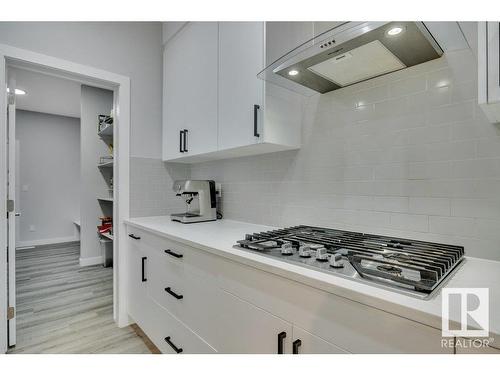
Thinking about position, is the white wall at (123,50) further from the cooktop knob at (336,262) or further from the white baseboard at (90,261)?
the white baseboard at (90,261)

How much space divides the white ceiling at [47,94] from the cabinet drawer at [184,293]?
3.10 meters

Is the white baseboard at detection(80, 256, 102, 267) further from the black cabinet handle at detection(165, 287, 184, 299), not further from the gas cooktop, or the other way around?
the gas cooktop

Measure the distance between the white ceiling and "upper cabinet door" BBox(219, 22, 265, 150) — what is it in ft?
9.35

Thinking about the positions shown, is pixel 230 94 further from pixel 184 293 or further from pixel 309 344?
pixel 309 344

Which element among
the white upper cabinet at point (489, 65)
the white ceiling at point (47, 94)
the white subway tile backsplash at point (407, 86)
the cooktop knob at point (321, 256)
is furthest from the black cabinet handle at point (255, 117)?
the white ceiling at point (47, 94)

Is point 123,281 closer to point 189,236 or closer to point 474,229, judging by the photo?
point 189,236

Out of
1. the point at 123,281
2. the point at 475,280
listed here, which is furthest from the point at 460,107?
the point at 123,281

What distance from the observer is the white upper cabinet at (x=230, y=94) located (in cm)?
146

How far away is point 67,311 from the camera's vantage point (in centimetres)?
240

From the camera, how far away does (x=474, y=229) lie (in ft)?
3.35

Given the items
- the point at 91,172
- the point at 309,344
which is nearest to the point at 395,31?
the point at 309,344

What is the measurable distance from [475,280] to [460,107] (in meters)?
0.69

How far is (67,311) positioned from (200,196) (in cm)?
170
